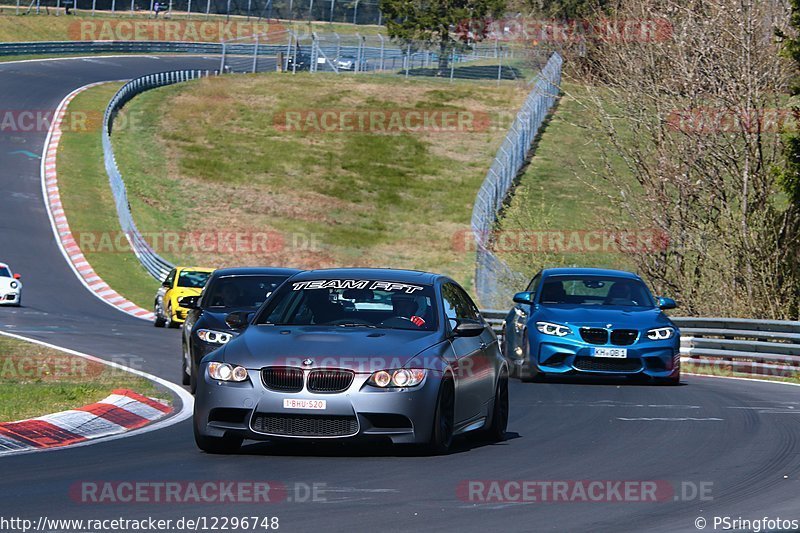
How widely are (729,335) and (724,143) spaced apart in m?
4.69

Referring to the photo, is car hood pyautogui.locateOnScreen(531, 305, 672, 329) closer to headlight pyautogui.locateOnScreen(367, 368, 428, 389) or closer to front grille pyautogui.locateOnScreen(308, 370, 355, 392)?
headlight pyautogui.locateOnScreen(367, 368, 428, 389)

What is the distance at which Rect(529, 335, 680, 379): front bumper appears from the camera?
18078 mm

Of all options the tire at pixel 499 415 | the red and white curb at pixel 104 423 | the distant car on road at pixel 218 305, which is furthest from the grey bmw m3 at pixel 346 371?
the distant car on road at pixel 218 305

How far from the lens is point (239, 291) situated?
17938mm

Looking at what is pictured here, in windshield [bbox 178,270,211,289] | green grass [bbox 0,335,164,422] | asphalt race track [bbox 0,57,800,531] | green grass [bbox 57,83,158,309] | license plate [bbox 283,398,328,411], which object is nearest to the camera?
asphalt race track [bbox 0,57,800,531]

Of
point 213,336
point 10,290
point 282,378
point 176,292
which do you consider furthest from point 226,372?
point 10,290

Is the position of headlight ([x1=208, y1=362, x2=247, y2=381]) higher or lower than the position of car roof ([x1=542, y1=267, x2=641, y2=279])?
higher

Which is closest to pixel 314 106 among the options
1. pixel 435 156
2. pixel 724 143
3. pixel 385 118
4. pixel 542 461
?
pixel 385 118

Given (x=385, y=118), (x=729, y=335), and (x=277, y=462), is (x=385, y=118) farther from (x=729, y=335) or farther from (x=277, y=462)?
(x=277, y=462)

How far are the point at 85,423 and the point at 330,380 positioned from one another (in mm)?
3092

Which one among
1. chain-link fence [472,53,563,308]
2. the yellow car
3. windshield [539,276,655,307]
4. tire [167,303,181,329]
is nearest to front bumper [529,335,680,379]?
windshield [539,276,655,307]

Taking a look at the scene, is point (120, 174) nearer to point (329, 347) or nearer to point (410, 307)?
point (410, 307)

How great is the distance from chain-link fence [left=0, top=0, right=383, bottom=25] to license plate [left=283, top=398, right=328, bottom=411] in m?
88.9

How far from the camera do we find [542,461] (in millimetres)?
10469
